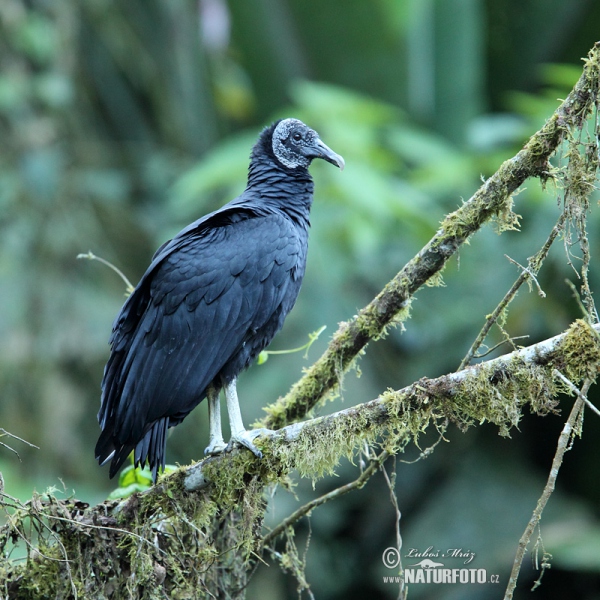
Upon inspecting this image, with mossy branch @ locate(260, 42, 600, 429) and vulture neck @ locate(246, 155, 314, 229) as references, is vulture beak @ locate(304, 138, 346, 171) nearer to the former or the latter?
vulture neck @ locate(246, 155, 314, 229)

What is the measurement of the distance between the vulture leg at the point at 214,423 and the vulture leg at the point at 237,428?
0.10 m

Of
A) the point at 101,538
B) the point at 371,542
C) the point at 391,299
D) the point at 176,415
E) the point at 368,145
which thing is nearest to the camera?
the point at 101,538

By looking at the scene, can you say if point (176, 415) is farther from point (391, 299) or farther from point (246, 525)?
point (391, 299)

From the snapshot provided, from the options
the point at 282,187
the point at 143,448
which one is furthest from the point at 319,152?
the point at 143,448

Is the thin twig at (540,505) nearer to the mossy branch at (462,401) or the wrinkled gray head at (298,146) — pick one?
the mossy branch at (462,401)

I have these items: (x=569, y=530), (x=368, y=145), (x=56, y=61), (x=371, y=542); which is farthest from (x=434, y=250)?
(x=56, y=61)

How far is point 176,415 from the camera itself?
3.73 metres

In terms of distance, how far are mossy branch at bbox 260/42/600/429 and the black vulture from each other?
0.36 metres

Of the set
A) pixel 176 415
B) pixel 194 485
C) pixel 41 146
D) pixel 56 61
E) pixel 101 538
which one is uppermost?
pixel 56 61

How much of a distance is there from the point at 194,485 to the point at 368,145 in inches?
146

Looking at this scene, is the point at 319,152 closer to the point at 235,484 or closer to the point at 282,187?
the point at 282,187

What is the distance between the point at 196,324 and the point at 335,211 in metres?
2.74

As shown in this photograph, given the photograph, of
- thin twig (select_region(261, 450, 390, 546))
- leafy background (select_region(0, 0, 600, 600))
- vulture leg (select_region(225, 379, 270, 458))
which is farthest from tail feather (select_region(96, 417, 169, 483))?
leafy background (select_region(0, 0, 600, 600))

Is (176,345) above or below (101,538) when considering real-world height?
above
